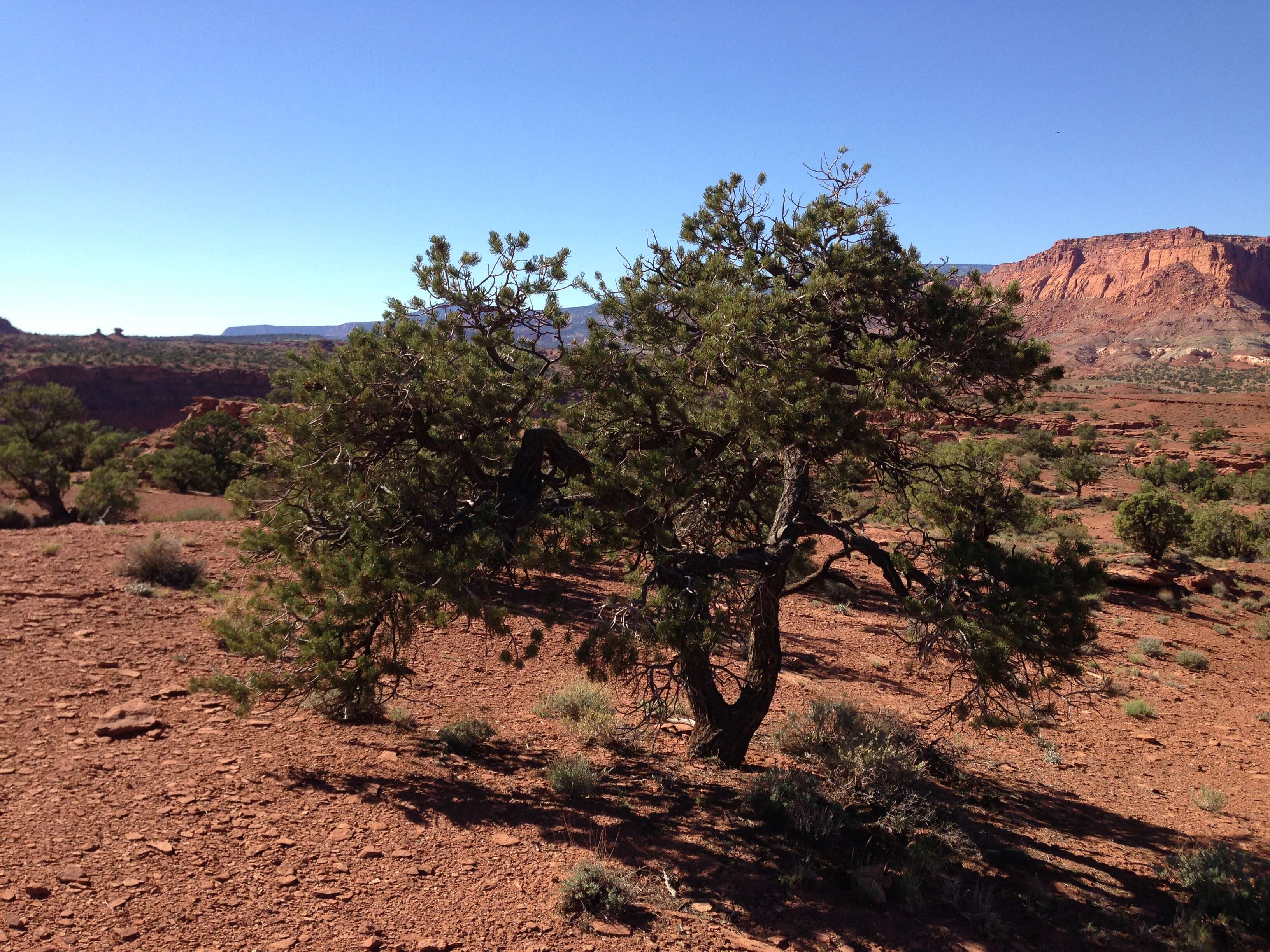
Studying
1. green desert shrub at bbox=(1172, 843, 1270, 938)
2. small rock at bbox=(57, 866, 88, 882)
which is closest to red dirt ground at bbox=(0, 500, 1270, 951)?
small rock at bbox=(57, 866, 88, 882)

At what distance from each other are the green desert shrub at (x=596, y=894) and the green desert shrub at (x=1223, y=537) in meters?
24.5

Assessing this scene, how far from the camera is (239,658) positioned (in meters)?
7.70

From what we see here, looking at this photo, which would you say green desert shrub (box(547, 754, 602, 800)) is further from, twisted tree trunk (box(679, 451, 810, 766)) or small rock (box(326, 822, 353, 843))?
small rock (box(326, 822, 353, 843))

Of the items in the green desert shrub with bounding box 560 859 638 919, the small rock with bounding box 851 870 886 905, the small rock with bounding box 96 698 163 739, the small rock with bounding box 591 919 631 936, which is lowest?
the small rock with bounding box 851 870 886 905

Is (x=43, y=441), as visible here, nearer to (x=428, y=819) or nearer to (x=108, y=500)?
(x=108, y=500)

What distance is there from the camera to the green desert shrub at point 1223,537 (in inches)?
857

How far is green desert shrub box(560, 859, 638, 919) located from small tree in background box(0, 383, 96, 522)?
25156 mm

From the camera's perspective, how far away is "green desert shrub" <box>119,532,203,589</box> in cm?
996

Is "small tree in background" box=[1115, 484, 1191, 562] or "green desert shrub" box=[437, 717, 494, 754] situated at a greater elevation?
"small tree in background" box=[1115, 484, 1191, 562]

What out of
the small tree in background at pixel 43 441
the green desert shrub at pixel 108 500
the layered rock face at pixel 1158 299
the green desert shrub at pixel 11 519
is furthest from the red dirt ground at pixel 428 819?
the layered rock face at pixel 1158 299

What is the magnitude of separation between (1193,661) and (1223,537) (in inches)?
503

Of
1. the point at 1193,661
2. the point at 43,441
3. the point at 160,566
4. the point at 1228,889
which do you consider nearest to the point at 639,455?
the point at 1228,889

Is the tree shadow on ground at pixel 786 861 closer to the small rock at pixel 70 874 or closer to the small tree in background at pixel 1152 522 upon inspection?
the small rock at pixel 70 874

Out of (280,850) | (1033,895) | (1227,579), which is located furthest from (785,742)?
(1227,579)
